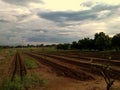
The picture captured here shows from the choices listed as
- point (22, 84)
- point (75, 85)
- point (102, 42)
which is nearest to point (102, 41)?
point (102, 42)

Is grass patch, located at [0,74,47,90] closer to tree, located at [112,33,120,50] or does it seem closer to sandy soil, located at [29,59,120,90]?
sandy soil, located at [29,59,120,90]

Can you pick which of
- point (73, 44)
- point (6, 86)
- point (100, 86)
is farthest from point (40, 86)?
point (73, 44)

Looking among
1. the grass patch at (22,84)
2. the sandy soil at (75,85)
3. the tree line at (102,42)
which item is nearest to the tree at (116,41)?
the tree line at (102,42)

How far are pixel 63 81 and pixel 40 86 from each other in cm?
291

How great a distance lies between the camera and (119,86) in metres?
18.5

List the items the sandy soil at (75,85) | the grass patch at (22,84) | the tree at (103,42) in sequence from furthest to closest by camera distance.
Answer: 1. the tree at (103,42)
2. the sandy soil at (75,85)
3. the grass patch at (22,84)

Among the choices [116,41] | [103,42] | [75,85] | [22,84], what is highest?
[116,41]

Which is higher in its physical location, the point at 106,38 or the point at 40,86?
the point at 106,38

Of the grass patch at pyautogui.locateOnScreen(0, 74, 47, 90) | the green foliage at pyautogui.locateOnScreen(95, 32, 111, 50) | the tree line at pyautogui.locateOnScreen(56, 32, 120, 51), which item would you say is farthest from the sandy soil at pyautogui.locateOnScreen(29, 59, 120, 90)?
the green foliage at pyautogui.locateOnScreen(95, 32, 111, 50)

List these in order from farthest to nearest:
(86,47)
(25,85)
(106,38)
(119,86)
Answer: (86,47) < (106,38) < (25,85) < (119,86)

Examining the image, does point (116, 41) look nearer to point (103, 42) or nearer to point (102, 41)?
point (103, 42)

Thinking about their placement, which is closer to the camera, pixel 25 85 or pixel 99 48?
pixel 25 85

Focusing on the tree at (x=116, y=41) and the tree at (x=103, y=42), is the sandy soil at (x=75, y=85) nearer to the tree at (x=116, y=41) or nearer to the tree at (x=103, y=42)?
the tree at (x=116, y=41)

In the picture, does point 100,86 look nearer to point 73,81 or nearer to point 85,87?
point 85,87
